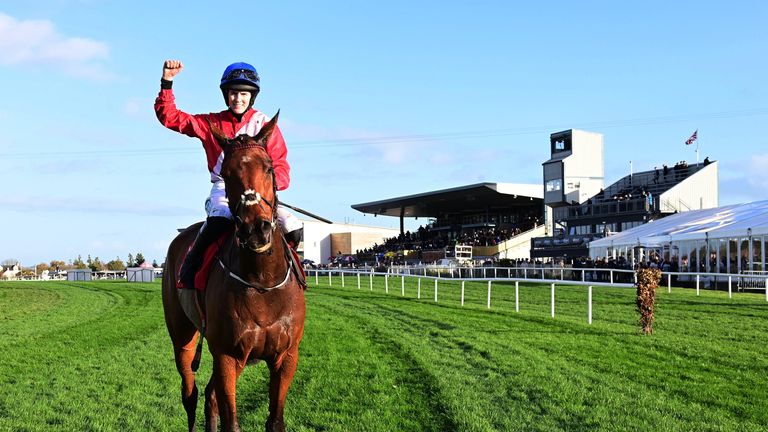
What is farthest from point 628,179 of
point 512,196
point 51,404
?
point 51,404

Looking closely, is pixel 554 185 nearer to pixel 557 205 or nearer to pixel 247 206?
pixel 557 205

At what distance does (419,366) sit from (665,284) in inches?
943

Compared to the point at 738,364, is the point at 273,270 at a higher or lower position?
Result: higher

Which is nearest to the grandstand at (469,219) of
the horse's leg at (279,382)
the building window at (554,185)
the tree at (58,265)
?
the building window at (554,185)

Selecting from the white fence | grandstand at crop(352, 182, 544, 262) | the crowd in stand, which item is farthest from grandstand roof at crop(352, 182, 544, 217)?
the white fence

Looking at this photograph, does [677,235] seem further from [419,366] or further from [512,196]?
[512,196]

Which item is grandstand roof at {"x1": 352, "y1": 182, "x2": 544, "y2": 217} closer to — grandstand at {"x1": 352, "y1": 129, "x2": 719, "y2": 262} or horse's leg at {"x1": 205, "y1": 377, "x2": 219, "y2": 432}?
grandstand at {"x1": 352, "y1": 129, "x2": 719, "y2": 262}

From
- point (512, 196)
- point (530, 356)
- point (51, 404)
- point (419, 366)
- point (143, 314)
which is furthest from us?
point (512, 196)

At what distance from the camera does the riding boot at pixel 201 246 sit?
15.8 feet

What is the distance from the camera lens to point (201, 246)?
485cm

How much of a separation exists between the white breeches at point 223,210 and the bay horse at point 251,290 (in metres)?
0.26

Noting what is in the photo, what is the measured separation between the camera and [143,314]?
18.0 m

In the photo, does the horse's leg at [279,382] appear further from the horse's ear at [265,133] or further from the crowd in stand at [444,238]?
the crowd in stand at [444,238]

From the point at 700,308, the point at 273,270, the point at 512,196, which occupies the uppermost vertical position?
the point at 512,196
